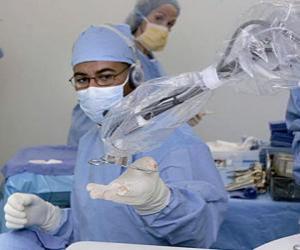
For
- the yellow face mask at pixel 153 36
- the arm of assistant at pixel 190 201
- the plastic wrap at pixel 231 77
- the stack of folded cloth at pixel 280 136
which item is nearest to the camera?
the plastic wrap at pixel 231 77

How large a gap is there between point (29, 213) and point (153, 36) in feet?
4.27

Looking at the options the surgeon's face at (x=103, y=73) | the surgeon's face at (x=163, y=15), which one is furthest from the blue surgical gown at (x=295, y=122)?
the surgeon's face at (x=163, y=15)

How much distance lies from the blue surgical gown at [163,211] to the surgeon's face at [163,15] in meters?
1.11

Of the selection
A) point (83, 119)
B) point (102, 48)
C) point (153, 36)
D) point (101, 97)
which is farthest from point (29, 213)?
point (153, 36)

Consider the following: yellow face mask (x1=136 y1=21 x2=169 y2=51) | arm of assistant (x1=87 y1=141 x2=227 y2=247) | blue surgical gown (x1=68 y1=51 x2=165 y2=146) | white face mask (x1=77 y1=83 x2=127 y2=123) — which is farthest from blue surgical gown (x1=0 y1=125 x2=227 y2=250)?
yellow face mask (x1=136 y1=21 x2=169 y2=51)

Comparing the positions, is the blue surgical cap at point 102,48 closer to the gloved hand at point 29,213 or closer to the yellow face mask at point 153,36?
Answer: the gloved hand at point 29,213

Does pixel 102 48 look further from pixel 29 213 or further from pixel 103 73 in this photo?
pixel 29 213

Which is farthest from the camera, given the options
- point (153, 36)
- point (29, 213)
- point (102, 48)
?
point (153, 36)

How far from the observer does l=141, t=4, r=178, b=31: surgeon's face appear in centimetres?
236

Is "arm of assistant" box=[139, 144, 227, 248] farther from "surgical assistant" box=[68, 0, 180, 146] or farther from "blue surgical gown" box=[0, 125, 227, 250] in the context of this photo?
"surgical assistant" box=[68, 0, 180, 146]

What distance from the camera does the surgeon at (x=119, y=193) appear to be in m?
0.97

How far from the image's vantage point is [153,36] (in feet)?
7.66

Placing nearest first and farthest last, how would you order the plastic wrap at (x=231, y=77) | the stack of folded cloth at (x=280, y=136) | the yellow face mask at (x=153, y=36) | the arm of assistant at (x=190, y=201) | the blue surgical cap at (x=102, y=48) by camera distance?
the plastic wrap at (x=231, y=77), the arm of assistant at (x=190, y=201), the blue surgical cap at (x=102, y=48), the stack of folded cloth at (x=280, y=136), the yellow face mask at (x=153, y=36)

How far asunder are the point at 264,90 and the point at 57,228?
72 centimetres
